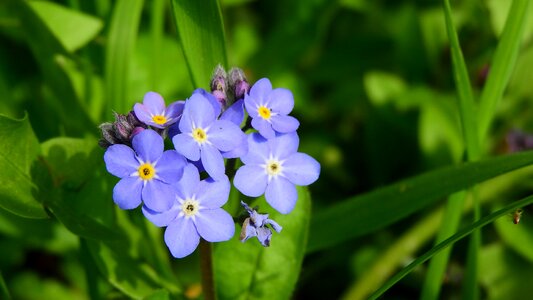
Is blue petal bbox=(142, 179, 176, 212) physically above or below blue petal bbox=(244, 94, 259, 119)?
below

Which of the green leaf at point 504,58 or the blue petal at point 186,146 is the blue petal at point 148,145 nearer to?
the blue petal at point 186,146

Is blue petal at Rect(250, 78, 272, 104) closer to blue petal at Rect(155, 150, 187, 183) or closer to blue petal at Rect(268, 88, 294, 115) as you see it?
blue petal at Rect(268, 88, 294, 115)

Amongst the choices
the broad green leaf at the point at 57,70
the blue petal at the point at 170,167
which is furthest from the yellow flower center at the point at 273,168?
→ the broad green leaf at the point at 57,70

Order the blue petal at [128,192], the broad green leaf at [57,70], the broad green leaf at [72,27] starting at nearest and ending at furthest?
the blue petal at [128,192]
the broad green leaf at [57,70]
the broad green leaf at [72,27]

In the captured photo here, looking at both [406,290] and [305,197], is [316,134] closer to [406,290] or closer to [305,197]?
[406,290]

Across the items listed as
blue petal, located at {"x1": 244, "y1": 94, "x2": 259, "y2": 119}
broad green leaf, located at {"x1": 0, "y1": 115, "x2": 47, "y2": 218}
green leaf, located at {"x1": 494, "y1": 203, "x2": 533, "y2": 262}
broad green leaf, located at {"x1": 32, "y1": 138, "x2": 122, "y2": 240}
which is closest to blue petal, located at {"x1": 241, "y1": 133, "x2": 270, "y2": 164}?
blue petal, located at {"x1": 244, "y1": 94, "x2": 259, "y2": 119}

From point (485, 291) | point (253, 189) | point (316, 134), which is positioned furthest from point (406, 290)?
point (253, 189)
